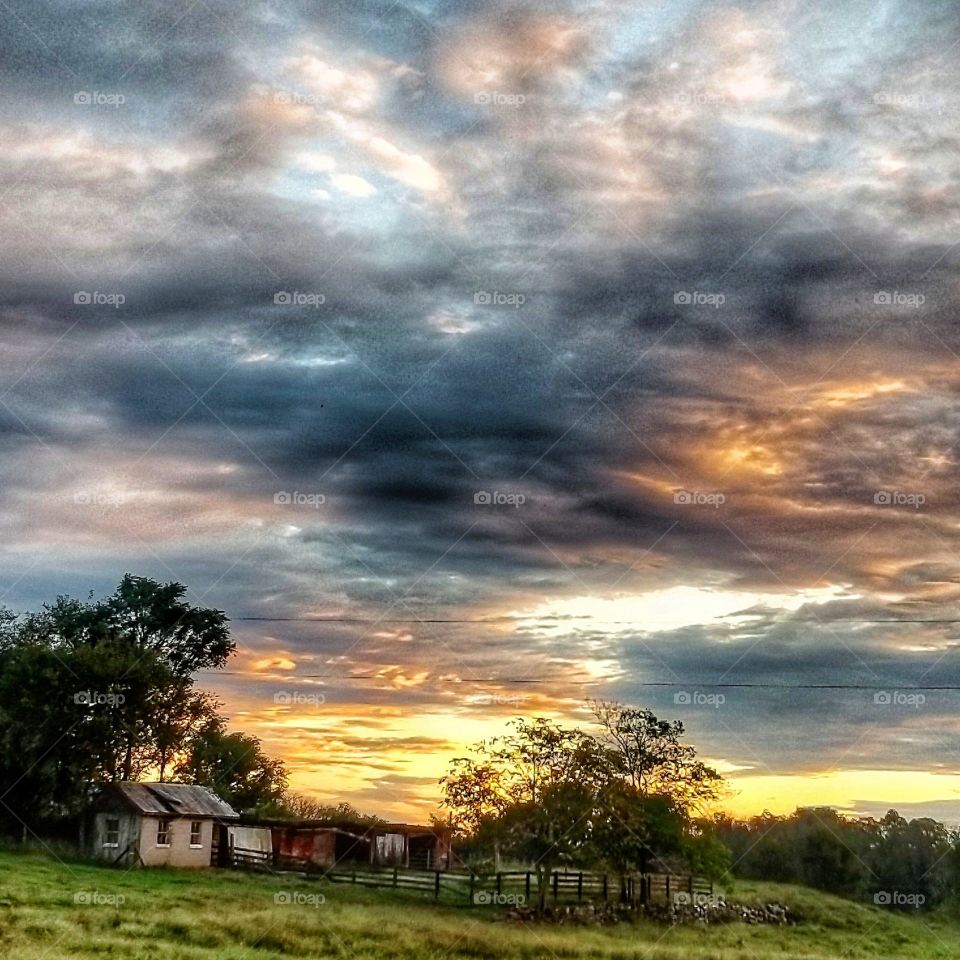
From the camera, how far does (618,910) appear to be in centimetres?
4431

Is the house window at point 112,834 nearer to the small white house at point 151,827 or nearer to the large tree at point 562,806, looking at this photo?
the small white house at point 151,827

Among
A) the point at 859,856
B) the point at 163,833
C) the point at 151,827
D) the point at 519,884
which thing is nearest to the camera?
the point at 519,884

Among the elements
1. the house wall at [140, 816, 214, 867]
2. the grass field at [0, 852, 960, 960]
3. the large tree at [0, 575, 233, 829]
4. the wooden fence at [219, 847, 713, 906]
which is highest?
the large tree at [0, 575, 233, 829]

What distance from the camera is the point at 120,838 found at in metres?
50.9

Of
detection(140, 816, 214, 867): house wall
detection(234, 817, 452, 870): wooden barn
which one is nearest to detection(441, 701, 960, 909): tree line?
detection(234, 817, 452, 870): wooden barn

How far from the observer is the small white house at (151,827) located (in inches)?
1984

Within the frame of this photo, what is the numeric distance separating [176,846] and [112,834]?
272 centimetres

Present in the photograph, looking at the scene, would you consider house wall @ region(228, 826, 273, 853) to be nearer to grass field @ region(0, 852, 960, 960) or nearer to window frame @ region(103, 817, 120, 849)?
window frame @ region(103, 817, 120, 849)

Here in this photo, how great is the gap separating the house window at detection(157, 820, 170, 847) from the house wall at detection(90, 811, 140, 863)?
0.93 meters

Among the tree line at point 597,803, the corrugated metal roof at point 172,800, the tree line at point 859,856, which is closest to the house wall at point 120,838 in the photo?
the corrugated metal roof at point 172,800

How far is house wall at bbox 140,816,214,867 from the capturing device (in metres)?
50.3

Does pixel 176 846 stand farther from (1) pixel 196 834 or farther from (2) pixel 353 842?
(2) pixel 353 842

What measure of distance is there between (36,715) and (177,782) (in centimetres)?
709

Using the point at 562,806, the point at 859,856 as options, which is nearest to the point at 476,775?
the point at 562,806
